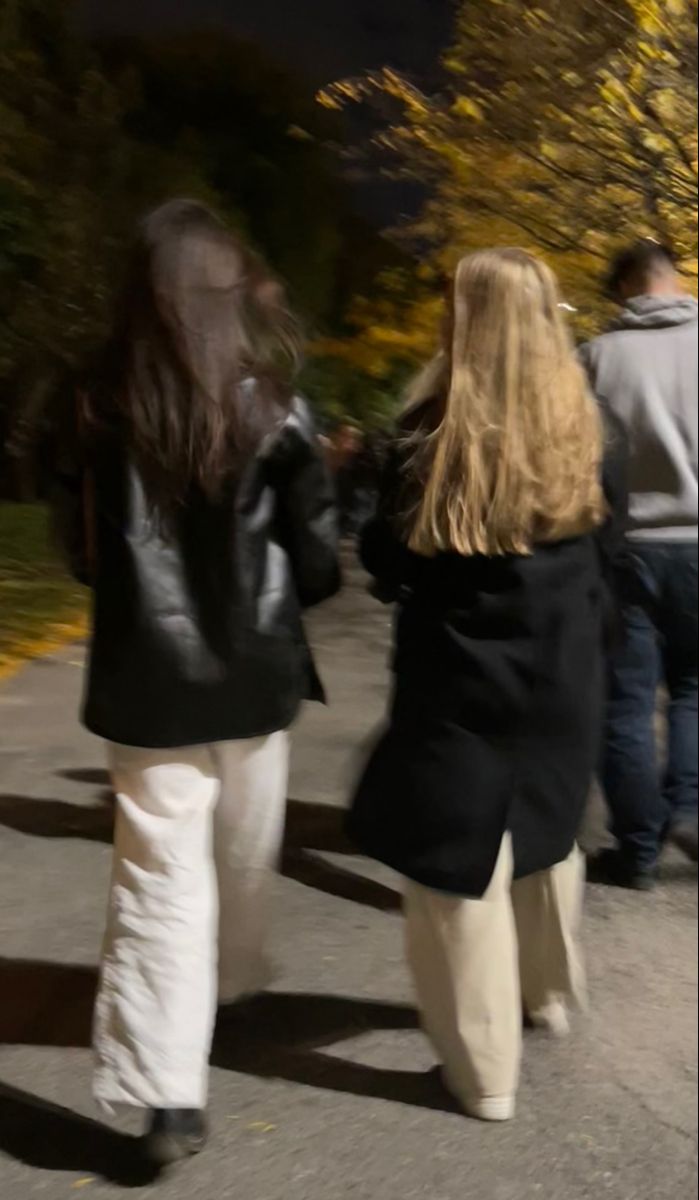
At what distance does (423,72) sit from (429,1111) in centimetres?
185

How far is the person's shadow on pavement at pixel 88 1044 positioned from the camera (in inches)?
77.4

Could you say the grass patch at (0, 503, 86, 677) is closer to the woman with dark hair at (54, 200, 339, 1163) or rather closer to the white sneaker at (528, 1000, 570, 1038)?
the woman with dark hair at (54, 200, 339, 1163)

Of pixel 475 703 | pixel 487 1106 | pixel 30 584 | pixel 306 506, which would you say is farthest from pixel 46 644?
pixel 487 1106

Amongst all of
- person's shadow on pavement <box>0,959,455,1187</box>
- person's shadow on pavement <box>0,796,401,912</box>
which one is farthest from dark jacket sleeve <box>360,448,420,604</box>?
person's shadow on pavement <box>0,959,455,1187</box>

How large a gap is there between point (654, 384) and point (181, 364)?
1.04 meters

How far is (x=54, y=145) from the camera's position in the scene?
72.4 inches

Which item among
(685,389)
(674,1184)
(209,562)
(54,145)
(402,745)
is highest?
(54,145)

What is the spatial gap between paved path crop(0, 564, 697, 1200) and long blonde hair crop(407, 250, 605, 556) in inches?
11.2

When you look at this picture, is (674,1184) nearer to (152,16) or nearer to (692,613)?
(692,613)

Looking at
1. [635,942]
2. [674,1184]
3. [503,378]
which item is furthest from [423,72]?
[674,1184]

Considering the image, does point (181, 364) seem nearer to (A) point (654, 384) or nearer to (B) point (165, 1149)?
(A) point (654, 384)

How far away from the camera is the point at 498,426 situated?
74.5 inches

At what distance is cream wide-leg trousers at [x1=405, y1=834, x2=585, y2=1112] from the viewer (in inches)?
81.8

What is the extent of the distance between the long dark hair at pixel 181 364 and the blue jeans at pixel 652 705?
39.8 inches
